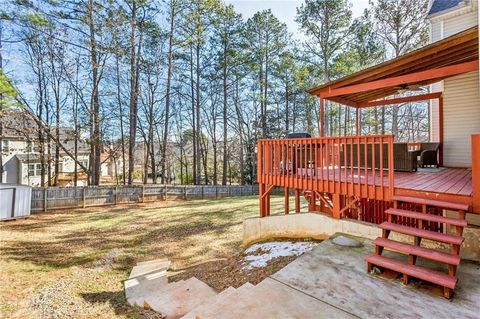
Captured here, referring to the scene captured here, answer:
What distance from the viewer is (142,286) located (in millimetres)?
4742

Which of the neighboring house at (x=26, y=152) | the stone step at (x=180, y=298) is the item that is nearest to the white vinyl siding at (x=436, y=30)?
the stone step at (x=180, y=298)

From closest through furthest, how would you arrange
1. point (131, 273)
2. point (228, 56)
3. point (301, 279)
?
point (301, 279) → point (131, 273) → point (228, 56)

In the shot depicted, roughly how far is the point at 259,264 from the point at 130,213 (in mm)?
9076

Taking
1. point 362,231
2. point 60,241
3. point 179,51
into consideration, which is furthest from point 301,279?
point 179,51

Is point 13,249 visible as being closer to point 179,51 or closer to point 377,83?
point 377,83

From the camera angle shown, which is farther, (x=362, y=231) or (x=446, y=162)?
(x=446, y=162)

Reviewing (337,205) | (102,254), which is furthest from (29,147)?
(337,205)

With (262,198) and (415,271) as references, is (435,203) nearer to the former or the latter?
(415,271)

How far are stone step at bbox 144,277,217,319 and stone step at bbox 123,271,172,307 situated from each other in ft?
0.66

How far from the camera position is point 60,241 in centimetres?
762

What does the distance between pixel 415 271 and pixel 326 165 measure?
7.88ft

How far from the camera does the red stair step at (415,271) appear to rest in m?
2.53

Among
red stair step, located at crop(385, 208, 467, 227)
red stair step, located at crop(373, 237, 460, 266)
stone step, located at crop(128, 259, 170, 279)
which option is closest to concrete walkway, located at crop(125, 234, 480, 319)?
red stair step, located at crop(373, 237, 460, 266)

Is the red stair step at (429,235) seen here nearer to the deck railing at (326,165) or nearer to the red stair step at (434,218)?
the red stair step at (434,218)
